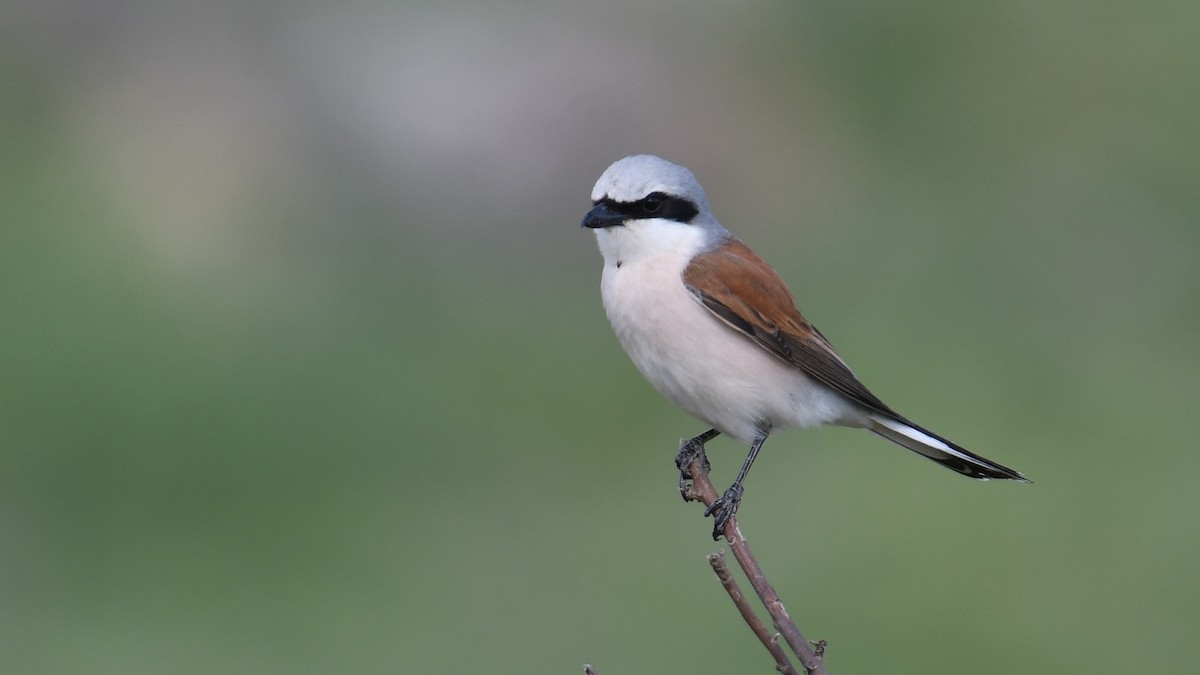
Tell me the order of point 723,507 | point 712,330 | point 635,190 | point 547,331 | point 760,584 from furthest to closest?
1. point 547,331
2. point 712,330
3. point 635,190
4. point 723,507
5. point 760,584

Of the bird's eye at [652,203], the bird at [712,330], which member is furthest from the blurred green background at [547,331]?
the bird's eye at [652,203]

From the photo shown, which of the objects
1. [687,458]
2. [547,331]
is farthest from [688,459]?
[547,331]

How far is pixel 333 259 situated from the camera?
29.1 ft

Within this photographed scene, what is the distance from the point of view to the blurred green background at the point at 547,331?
6.16 metres

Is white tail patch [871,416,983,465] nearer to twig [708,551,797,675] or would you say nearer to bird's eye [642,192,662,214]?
bird's eye [642,192,662,214]

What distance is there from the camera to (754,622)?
248cm

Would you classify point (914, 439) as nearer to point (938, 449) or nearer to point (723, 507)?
point (938, 449)

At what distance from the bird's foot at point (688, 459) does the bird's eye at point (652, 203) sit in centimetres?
61

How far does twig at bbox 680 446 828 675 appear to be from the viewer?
7.97 feet

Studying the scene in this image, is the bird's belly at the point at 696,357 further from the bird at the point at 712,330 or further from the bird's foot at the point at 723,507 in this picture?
the bird's foot at the point at 723,507

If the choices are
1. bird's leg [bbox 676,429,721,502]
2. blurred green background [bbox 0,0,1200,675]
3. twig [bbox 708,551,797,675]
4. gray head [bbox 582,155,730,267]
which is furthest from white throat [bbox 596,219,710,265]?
blurred green background [bbox 0,0,1200,675]

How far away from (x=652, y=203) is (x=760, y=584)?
1426 mm

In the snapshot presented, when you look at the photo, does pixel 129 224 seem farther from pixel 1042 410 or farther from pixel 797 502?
pixel 1042 410

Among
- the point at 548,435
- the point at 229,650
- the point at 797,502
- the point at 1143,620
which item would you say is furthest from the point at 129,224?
the point at 1143,620
